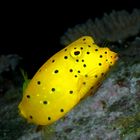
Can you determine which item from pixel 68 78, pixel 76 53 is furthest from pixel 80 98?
pixel 76 53

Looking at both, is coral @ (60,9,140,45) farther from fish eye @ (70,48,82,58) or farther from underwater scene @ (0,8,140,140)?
fish eye @ (70,48,82,58)

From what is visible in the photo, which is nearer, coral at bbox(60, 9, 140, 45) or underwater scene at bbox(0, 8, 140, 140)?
underwater scene at bbox(0, 8, 140, 140)

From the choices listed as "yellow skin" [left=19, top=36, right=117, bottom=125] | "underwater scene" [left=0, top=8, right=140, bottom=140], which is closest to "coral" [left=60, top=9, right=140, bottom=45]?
"underwater scene" [left=0, top=8, right=140, bottom=140]

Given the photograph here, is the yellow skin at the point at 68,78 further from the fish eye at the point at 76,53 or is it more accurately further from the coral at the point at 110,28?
the coral at the point at 110,28

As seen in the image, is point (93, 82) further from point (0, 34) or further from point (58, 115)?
point (0, 34)

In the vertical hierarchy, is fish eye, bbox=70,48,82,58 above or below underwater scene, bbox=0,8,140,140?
above

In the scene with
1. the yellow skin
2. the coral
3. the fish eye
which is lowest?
the coral

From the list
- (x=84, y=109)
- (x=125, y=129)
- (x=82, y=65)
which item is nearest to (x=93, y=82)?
(x=82, y=65)

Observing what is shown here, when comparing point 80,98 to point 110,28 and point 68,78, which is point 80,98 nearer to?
point 68,78
